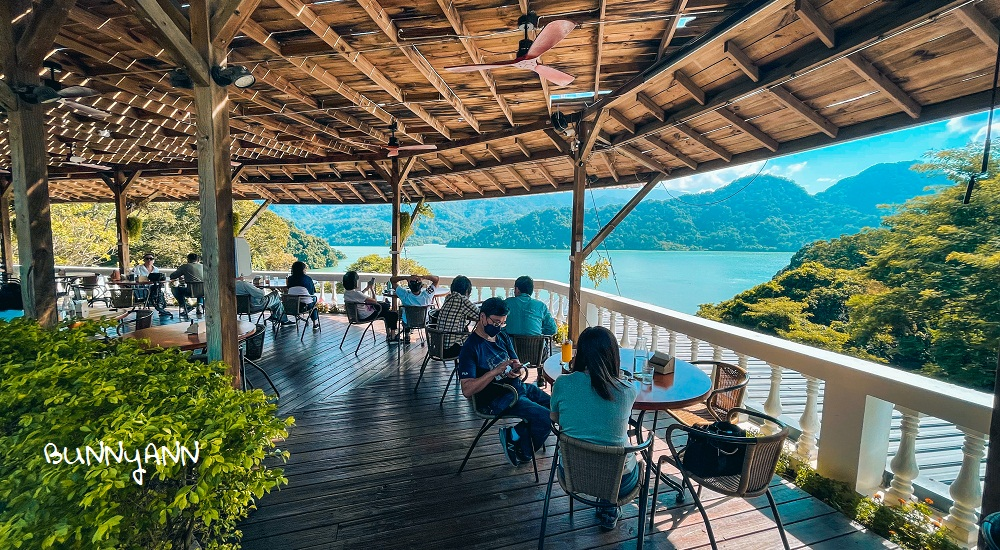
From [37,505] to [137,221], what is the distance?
11523 millimetres

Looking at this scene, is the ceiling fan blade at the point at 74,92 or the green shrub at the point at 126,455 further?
the ceiling fan blade at the point at 74,92

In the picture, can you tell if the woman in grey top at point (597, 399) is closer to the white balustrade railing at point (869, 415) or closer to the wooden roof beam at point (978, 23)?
the white balustrade railing at point (869, 415)

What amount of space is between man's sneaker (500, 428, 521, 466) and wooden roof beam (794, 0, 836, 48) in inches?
123

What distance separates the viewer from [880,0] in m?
2.38

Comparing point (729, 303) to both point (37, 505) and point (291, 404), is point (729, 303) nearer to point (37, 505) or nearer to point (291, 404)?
point (291, 404)

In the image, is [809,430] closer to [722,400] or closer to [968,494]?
[722,400]

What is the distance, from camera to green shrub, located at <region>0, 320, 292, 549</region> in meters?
1.06

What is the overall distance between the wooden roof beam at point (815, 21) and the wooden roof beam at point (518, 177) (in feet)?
16.1

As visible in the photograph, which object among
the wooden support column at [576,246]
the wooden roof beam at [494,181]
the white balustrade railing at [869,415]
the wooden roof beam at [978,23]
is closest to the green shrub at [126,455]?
the white balustrade railing at [869,415]

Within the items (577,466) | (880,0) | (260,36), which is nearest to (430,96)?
(260,36)

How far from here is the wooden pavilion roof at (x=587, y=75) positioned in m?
2.63

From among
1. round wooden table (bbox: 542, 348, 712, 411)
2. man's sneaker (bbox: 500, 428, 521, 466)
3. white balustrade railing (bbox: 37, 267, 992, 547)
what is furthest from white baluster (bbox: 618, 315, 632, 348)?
man's sneaker (bbox: 500, 428, 521, 466)

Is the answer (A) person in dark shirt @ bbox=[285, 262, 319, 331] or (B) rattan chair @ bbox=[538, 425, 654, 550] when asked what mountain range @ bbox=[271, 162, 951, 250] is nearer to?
(A) person in dark shirt @ bbox=[285, 262, 319, 331]

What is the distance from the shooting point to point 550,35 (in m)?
2.61
